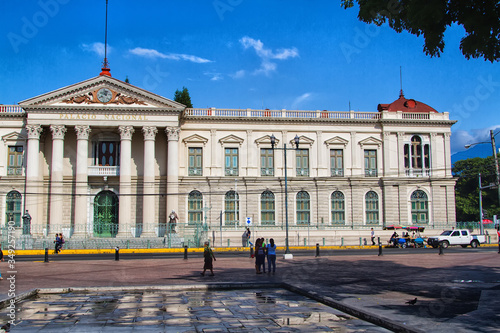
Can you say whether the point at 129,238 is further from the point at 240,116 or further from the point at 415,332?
the point at 415,332

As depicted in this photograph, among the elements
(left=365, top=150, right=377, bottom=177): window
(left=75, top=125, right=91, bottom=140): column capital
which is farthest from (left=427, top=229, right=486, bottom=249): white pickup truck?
(left=75, top=125, right=91, bottom=140): column capital

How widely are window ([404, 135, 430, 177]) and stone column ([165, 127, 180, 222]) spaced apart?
2427 centimetres

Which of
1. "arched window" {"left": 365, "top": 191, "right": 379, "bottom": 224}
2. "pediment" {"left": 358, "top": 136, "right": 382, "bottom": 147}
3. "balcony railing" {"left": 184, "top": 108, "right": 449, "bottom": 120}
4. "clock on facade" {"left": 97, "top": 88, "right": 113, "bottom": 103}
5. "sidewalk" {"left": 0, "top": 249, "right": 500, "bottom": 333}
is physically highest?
"clock on facade" {"left": 97, "top": 88, "right": 113, "bottom": 103}

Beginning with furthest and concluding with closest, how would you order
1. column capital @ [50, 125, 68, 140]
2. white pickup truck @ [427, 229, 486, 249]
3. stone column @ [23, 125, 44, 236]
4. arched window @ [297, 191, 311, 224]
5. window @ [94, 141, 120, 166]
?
arched window @ [297, 191, 311, 224], window @ [94, 141, 120, 166], column capital @ [50, 125, 68, 140], stone column @ [23, 125, 44, 236], white pickup truck @ [427, 229, 486, 249]

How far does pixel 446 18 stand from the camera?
1076 centimetres

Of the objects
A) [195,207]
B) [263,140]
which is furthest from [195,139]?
[263,140]

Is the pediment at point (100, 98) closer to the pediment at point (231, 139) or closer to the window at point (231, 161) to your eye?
the pediment at point (231, 139)

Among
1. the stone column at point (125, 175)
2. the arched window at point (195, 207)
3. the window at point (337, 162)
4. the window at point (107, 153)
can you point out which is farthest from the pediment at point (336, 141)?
the window at point (107, 153)

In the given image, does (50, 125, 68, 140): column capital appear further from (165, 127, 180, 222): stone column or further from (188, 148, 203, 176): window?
(188, 148, 203, 176): window

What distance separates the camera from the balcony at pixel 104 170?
4684 cm

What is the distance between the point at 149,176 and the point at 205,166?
617 centimetres

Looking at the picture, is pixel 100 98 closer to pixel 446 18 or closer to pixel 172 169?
pixel 172 169

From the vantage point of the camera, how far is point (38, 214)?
45188mm

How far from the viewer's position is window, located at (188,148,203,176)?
1941 inches
